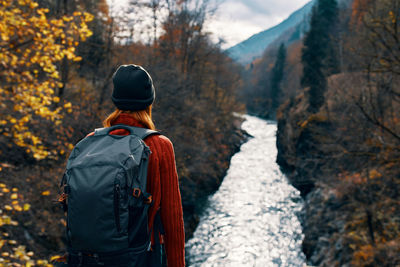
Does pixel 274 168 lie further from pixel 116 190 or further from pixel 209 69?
pixel 116 190

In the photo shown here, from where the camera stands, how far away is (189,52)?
74.2 ft

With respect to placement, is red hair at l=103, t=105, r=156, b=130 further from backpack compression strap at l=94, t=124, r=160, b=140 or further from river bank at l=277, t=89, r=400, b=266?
river bank at l=277, t=89, r=400, b=266

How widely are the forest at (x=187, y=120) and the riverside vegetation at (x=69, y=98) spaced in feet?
0.15

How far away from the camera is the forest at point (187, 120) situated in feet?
13.2

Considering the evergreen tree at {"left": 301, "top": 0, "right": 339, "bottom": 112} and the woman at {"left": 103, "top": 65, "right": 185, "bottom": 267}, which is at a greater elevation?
the evergreen tree at {"left": 301, "top": 0, "right": 339, "bottom": 112}

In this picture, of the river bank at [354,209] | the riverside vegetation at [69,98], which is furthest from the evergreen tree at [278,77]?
the river bank at [354,209]

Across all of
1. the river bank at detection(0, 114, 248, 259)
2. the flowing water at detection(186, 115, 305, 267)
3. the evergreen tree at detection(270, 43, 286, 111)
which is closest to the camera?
the river bank at detection(0, 114, 248, 259)

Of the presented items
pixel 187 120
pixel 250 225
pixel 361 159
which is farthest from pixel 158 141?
pixel 187 120

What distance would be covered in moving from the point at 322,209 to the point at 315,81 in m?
14.8

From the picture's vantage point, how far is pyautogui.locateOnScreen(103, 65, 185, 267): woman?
1.62 m

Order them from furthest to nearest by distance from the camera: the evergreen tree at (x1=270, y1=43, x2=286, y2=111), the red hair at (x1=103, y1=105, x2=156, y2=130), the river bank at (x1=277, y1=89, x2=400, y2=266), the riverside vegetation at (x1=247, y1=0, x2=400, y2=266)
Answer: the evergreen tree at (x1=270, y1=43, x2=286, y2=111) < the river bank at (x1=277, y1=89, x2=400, y2=266) < the riverside vegetation at (x1=247, y1=0, x2=400, y2=266) < the red hair at (x1=103, y1=105, x2=156, y2=130)

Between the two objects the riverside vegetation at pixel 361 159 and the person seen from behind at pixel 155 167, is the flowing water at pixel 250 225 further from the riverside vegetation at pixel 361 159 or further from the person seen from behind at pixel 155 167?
the person seen from behind at pixel 155 167

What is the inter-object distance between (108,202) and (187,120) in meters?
16.1

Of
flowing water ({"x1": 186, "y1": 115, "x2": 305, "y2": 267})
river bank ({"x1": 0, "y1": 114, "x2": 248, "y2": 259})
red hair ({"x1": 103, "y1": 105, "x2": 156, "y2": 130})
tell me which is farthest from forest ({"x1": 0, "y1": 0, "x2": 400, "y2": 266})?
red hair ({"x1": 103, "y1": 105, "x2": 156, "y2": 130})
